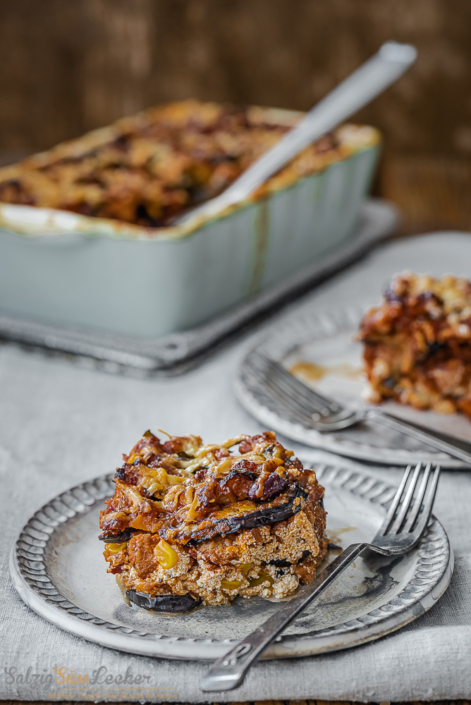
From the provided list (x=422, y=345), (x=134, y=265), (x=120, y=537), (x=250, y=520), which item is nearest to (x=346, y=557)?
(x=250, y=520)

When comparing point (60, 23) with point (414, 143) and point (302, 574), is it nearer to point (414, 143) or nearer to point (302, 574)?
point (414, 143)

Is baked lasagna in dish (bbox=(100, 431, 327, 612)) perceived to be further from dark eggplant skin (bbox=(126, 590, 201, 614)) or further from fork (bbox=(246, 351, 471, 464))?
fork (bbox=(246, 351, 471, 464))

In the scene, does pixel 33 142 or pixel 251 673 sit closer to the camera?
pixel 251 673

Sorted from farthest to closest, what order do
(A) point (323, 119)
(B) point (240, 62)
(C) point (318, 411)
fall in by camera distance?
1. (B) point (240, 62)
2. (A) point (323, 119)
3. (C) point (318, 411)

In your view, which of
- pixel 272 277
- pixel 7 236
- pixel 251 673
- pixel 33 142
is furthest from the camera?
pixel 33 142

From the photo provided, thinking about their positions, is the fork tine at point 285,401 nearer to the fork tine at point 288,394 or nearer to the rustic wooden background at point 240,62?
the fork tine at point 288,394

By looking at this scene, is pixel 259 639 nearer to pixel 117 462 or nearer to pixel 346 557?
pixel 346 557

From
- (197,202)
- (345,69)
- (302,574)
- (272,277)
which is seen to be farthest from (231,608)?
(345,69)

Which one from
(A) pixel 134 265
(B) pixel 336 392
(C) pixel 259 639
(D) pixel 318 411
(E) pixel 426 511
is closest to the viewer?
(C) pixel 259 639
